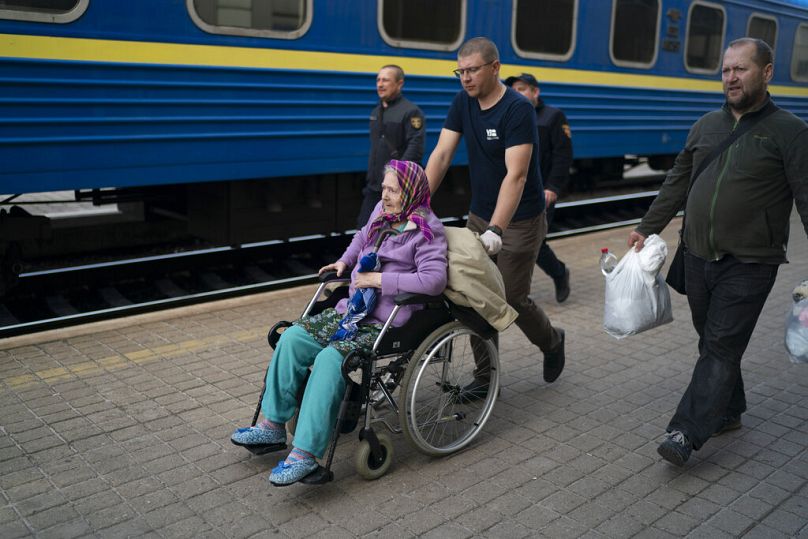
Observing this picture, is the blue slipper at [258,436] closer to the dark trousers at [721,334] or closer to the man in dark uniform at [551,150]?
the dark trousers at [721,334]

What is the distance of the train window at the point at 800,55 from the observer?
1341 centimetres

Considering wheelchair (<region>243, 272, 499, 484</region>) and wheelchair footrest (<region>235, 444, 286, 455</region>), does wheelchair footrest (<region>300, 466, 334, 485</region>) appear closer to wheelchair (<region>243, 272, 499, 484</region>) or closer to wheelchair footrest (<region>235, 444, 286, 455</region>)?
wheelchair (<region>243, 272, 499, 484</region>)

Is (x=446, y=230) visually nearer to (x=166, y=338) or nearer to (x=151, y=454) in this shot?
(x=151, y=454)

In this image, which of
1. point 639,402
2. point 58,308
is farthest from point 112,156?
point 639,402

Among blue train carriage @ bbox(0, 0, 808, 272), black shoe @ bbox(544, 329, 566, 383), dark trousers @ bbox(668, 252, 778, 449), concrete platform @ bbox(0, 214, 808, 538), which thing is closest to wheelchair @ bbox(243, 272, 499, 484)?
concrete platform @ bbox(0, 214, 808, 538)

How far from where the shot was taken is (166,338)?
5.28m

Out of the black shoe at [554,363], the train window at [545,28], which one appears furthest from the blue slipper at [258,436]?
the train window at [545,28]

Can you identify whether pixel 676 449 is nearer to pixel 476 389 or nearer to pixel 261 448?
pixel 476 389

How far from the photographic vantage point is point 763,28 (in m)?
12.5

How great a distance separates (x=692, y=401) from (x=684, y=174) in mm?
1067

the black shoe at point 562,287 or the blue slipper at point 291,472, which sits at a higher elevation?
the blue slipper at point 291,472

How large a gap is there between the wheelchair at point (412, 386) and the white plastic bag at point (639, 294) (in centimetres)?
65

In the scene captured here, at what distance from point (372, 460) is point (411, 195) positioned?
1146mm

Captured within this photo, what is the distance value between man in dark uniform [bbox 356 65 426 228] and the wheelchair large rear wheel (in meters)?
1.91
